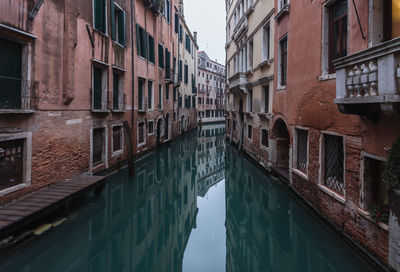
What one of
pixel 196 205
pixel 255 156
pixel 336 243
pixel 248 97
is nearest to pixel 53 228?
pixel 196 205

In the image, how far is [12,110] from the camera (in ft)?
17.2

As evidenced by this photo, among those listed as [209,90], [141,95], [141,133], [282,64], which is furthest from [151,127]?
[209,90]

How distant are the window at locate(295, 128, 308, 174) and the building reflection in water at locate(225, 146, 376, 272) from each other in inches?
37.0

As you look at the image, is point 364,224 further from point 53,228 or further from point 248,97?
point 248,97

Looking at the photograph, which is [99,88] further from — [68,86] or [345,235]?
[345,235]

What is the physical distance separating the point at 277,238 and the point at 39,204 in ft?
15.8

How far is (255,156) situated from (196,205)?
5232 mm

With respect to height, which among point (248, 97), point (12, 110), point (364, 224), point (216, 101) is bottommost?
point (364, 224)

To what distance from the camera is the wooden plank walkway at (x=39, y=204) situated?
420cm

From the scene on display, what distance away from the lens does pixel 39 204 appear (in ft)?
16.3

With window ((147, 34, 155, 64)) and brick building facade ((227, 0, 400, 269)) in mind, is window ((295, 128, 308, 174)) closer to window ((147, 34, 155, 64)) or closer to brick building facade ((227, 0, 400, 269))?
brick building facade ((227, 0, 400, 269))

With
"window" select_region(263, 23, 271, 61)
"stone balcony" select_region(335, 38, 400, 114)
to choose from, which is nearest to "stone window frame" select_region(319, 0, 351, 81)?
"stone balcony" select_region(335, 38, 400, 114)

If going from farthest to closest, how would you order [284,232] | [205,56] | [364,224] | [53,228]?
[205,56]
[284,232]
[53,228]
[364,224]

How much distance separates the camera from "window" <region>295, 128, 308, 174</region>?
7.16 meters
